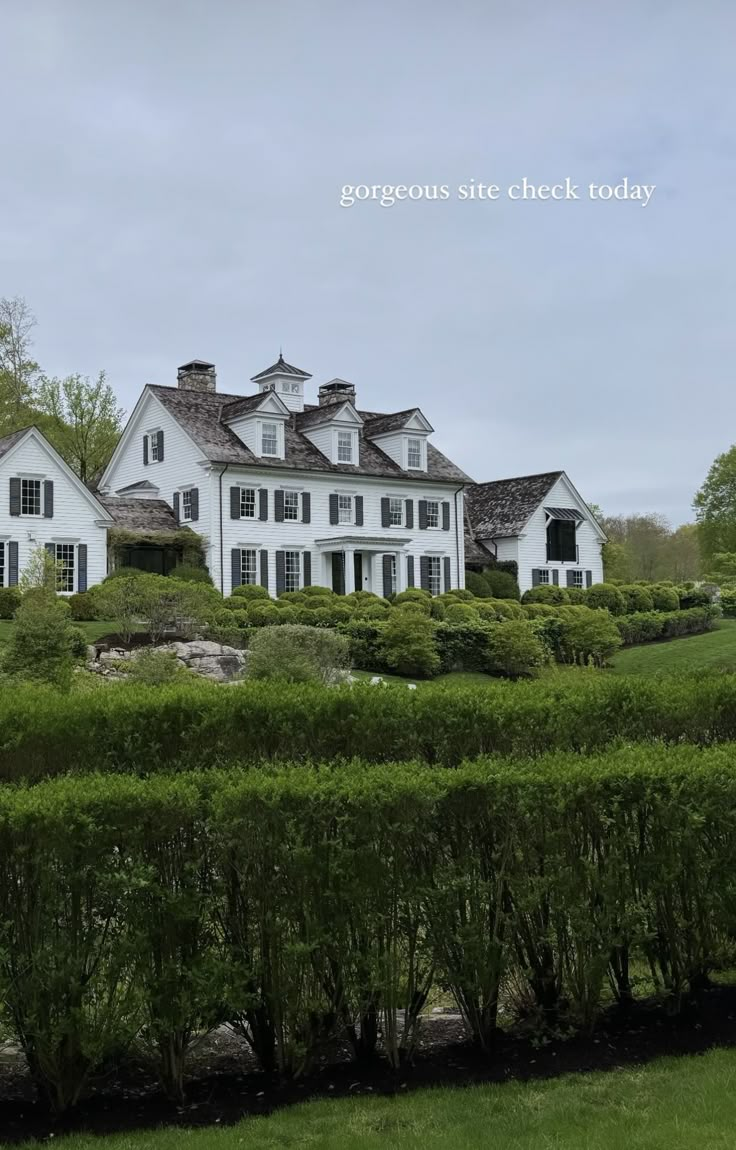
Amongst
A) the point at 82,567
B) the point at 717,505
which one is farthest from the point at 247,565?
the point at 717,505

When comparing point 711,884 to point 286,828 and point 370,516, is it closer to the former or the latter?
point 286,828

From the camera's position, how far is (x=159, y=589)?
24578 millimetres

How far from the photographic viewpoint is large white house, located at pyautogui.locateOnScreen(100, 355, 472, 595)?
38938mm

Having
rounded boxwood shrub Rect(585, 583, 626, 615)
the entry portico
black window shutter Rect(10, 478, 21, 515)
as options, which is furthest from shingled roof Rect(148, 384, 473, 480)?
rounded boxwood shrub Rect(585, 583, 626, 615)

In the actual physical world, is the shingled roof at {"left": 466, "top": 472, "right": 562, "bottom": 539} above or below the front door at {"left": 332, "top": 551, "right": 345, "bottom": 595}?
above

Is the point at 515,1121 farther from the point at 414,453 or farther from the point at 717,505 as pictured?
the point at 717,505

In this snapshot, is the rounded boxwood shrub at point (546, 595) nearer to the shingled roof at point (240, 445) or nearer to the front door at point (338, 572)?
the shingled roof at point (240, 445)

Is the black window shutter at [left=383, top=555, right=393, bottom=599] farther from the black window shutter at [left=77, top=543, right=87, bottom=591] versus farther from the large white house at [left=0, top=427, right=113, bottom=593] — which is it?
the black window shutter at [left=77, top=543, right=87, bottom=591]

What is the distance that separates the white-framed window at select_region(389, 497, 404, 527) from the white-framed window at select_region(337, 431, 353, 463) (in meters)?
2.61

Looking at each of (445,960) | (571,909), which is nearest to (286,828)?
(445,960)

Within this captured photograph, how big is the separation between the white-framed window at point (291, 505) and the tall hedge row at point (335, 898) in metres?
35.7

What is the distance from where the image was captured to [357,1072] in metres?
4.71

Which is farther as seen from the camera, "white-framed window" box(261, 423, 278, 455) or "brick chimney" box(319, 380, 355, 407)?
"brick chimney" box(319, 380, 355, 407)

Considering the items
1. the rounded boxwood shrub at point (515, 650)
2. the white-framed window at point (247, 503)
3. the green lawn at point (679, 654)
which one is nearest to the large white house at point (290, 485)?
the white-framed window at point (247, 503)
